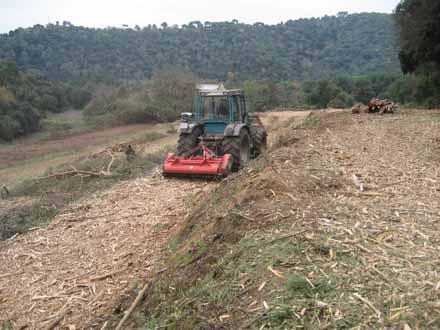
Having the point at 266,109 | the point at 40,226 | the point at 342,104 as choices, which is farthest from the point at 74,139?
the point at 40,226

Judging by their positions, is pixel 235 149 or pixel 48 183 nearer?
pixel 235 149

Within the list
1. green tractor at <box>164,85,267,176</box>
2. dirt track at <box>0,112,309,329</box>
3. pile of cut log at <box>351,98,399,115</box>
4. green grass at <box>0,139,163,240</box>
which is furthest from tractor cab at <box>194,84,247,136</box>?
pile of cut log at <box>351,98,399,115</box>

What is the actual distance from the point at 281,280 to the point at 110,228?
4604 mm

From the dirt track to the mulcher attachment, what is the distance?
0.51 metres

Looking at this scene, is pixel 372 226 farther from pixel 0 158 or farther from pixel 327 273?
pixel 0 158

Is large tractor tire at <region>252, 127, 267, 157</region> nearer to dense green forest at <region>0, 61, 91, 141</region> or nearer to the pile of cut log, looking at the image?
the pile of cut log

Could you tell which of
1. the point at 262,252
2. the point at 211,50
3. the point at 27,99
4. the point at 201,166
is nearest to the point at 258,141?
the point at 201,166

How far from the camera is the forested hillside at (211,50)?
207 feet

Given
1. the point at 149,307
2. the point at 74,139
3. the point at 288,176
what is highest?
the point at 288,176

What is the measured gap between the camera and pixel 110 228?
7.95m

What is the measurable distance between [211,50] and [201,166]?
200 feet

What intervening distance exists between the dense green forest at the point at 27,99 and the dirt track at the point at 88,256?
84.3ft

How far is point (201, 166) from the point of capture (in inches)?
416

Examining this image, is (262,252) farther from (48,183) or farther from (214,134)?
(48,183)
